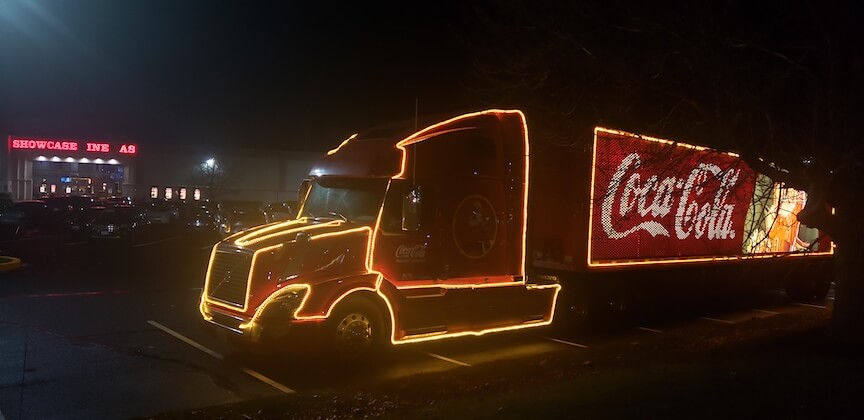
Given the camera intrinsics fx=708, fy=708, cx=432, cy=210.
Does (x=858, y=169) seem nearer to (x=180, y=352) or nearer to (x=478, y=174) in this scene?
(x=478, y=174)

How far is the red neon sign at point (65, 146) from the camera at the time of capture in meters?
49.2

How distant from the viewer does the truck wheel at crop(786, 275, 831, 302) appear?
16.8 metres

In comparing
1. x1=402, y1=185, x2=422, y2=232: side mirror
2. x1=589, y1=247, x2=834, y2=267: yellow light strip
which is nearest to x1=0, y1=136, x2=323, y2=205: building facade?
x1=589, y1=247, x2=834, y2=267: yellow light strip

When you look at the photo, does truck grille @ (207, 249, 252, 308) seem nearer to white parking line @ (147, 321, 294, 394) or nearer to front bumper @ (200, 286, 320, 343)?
front bumper @ (200, 286, 320, 343)

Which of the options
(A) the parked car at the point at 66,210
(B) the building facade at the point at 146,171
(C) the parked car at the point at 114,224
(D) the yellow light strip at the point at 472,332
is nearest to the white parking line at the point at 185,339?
(D) the yellow light strip at the point at 472,332

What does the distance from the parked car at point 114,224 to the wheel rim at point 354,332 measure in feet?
72.6

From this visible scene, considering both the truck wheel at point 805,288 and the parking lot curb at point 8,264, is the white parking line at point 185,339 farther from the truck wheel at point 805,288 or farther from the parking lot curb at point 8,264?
the truck wheel at point 805,288

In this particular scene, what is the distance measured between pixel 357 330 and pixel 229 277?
1724 millimetres

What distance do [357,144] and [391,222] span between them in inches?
56.1

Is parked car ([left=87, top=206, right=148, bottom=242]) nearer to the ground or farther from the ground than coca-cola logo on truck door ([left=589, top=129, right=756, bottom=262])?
nearer to the ground

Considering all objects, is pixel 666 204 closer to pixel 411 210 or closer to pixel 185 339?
pixel 411 210

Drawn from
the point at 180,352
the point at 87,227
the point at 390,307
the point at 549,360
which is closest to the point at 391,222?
the point at 390,307

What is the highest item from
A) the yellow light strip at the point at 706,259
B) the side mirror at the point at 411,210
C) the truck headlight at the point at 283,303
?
the side mirror at the point at 411,210

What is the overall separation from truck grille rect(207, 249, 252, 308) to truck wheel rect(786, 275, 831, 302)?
13586mm
